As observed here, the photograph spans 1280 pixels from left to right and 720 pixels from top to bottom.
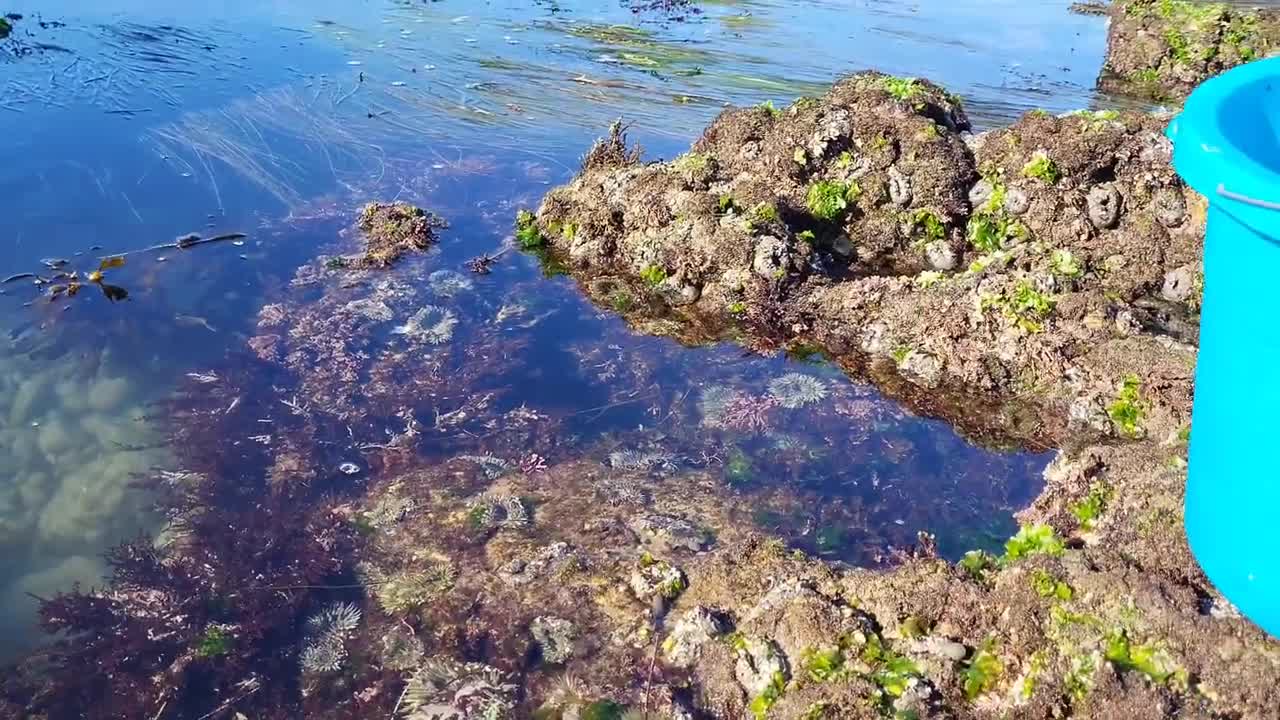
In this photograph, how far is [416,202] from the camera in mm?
9023

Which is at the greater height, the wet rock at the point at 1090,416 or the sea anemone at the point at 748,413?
the wet rock at the point at 1090,416

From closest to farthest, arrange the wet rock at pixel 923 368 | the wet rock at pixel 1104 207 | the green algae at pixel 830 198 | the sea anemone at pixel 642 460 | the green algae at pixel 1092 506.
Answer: the green algae at pixel 1092 506 < the sea anemone at pixel 642 460 < the wet rock at pixel 923 368 < the wet rock at pixel 1104 207 < the green algae at pixel 830 198

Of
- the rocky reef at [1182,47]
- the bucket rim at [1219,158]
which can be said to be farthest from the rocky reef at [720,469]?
the rocky reef at [1182,47]

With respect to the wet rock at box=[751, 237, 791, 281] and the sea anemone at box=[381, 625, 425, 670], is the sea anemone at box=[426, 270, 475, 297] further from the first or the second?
the sea anemone at box=[381, 625, 425, 670]

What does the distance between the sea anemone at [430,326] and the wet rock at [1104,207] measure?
17.9ft

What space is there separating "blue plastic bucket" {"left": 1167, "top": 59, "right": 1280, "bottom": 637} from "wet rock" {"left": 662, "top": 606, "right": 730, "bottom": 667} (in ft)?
6.54

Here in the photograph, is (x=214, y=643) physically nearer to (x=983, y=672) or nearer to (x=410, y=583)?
(x=410, y=583)

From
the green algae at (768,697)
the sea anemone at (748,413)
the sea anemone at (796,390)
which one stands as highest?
the sea anemone at (796,390)

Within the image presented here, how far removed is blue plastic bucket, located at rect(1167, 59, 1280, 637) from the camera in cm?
193

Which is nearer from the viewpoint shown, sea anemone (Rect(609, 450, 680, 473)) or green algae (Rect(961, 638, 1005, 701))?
green algae (Rect(961, 638, 1005, 701))

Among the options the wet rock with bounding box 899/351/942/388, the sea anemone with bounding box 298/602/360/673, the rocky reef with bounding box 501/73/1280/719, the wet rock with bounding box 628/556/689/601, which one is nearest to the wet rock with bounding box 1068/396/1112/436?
the rocky reef with bounding box 501/73/1280/719

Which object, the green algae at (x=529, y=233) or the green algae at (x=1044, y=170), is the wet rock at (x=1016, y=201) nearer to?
the green algae at (x=1044, y=170)

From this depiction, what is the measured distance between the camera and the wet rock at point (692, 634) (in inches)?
149

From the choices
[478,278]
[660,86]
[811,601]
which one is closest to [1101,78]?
[660,86]
